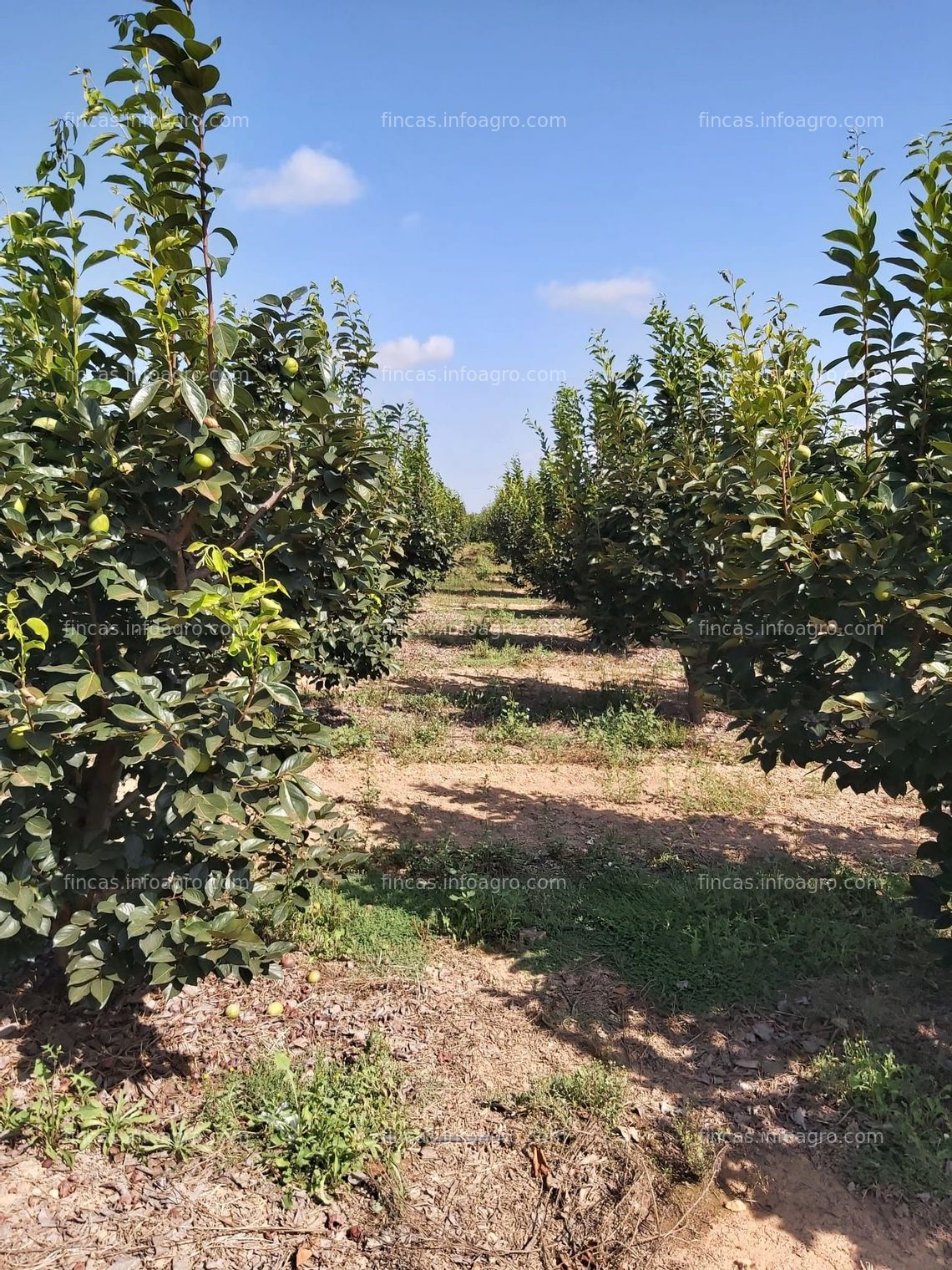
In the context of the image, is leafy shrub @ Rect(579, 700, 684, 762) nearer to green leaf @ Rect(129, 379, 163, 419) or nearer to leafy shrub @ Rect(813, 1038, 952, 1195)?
leafy shrub @ Rect(813, 1038, 952, 1195)

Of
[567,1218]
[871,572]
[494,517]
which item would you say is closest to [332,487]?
[871,572]

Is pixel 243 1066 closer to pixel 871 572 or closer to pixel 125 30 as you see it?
pixel 871 572

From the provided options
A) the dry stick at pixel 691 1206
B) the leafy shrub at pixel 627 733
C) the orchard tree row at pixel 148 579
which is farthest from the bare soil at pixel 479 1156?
the leafy shrub at pixel 627 733

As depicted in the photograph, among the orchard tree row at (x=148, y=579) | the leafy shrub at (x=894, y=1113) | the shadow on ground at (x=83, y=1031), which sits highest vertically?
the orchard tree row at (x=148, y=579)

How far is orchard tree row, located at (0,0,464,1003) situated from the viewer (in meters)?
2.49

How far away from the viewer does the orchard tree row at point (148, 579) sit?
2.49 metres

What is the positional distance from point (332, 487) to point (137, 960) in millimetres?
1947

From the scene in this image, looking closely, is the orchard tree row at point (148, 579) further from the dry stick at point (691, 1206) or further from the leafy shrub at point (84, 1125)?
the dry stick at point (691, 1206)

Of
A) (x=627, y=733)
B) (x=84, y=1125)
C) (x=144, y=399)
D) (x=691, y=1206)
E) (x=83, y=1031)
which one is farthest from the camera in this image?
(x=627, y=733)

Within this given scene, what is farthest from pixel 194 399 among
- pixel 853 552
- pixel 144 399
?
pixel 853 552

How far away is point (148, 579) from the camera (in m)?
2.83

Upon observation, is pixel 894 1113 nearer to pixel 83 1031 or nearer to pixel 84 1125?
pixel 84 1125

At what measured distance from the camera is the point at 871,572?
3121 mm

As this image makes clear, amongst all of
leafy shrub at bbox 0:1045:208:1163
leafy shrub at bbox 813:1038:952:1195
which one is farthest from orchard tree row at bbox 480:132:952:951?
leafy shrub at bbox 0:1045:208:1163
